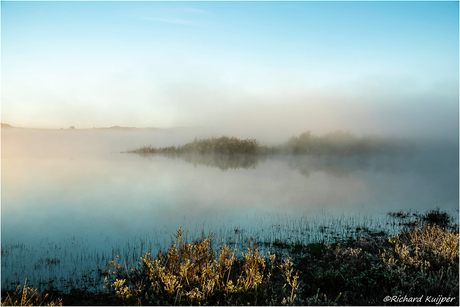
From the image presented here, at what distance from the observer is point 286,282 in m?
5.23

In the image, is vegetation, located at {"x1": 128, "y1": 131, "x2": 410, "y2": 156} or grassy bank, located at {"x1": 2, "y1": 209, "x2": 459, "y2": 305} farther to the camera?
vegetation, located at {"x1": 128, "y1": 131, "x2": 410, "y2": 156}

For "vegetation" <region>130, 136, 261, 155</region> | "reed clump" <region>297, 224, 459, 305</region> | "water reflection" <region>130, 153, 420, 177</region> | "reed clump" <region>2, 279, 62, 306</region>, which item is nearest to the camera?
"reed clump" <region>2, 279, 62, 306</region>

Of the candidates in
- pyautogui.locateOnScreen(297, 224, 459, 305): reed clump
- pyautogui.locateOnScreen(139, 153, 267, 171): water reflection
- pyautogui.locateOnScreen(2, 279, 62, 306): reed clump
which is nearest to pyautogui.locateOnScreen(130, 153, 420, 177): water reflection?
pyautogui.locateOnScreen(139, 153, 267, 171): water reflection

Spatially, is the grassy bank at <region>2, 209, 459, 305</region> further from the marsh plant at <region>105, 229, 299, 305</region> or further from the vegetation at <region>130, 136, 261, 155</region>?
the vegetation at <region>130, 136, 261, 155</region>

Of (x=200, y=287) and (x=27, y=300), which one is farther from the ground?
(x=200, y=287)

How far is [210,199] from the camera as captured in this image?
1415cm

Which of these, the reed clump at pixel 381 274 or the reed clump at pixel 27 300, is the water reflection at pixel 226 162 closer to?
the reed clump at pixel 381 274

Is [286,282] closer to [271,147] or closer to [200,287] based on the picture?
[200,287]

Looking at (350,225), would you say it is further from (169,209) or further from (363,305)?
(169,209)

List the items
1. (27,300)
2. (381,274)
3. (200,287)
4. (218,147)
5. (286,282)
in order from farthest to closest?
(218,147) < (286,282) < (381,274) < (200,287) < (27,300)

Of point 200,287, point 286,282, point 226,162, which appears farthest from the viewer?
point 226,162

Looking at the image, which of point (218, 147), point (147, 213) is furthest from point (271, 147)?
point (147, 213)

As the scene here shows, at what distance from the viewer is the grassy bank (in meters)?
4.26

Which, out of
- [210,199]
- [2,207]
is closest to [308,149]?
[210,199]
